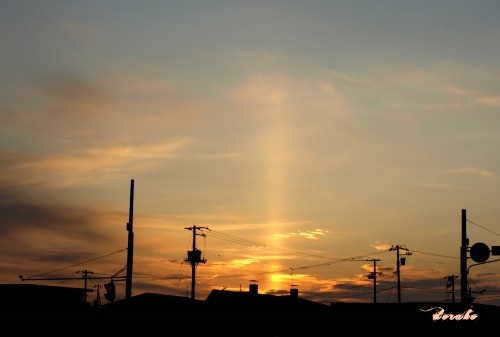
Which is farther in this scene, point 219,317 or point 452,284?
point 452,284

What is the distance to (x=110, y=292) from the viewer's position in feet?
183

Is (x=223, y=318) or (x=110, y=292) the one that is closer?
(x=110, y=292)

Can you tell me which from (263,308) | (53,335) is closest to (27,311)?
(53,335)

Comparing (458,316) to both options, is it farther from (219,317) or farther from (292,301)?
(292,301)

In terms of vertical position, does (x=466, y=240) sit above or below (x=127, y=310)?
above

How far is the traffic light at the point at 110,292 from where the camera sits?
55.2m

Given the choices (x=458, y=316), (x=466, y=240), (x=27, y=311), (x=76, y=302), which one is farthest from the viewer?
(x=76, y=302)

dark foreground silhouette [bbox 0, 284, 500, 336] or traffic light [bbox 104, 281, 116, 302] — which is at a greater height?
traffic light [bbox 104, 281, 116, 302]

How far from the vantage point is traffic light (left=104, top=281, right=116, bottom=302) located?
2172 inches

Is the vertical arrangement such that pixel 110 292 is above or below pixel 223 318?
above

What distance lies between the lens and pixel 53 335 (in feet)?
176

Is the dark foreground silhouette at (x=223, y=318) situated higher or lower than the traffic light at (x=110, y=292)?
lower

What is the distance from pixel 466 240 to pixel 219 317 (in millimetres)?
22035

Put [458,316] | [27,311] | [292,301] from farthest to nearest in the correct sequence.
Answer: [292,301], [27,311], [458,316]
